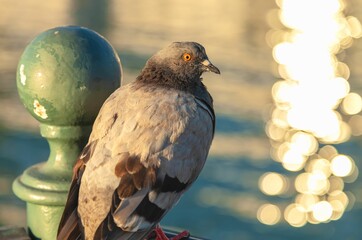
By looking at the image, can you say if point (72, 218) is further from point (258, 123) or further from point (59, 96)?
point (258, 123)

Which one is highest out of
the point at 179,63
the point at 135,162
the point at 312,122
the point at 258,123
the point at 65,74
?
the point at 179,63

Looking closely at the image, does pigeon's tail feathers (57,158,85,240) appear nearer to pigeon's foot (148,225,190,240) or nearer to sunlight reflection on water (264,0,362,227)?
pigeon's foot (148,225,190,240)

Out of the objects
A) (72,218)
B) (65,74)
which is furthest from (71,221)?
(65,74)

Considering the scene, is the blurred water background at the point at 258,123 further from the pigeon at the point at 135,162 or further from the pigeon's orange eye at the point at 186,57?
the pigeon at the point at 135,162

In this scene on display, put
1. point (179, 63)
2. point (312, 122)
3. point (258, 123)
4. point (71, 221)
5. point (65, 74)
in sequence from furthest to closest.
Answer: point (312, 122)
point (258, 123)
point (179, 63)
point (65, 74)
point (71, 221)

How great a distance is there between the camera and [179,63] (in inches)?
181

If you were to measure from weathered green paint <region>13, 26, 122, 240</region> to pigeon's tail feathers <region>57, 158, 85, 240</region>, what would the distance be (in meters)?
0.29

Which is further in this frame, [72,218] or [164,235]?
[164,235]

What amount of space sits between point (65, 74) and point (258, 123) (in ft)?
55.1

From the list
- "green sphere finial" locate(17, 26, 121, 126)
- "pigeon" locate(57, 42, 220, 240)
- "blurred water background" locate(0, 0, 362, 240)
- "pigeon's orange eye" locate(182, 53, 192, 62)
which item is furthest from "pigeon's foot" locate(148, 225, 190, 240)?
"blurred water background" locate(0, 0, 362, 240)

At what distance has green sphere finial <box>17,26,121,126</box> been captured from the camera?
409 centimetres

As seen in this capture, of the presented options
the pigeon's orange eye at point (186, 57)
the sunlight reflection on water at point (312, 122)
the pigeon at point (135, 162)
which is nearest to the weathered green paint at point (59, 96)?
the pigeon at point (135, 162)

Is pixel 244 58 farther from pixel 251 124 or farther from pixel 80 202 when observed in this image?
pixel 80 202

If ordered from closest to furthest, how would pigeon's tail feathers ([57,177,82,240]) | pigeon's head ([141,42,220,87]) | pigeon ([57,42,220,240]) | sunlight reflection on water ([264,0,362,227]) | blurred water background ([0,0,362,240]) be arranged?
pigeon ([57,42,220,240]) → pigeon's tail feathers ([57,177,82,240]) → pigeon's head ([141,42,220,87]) → blurred water background ([0,0,362,240]) → sunlight reflection on water ([264,0,362,227])
